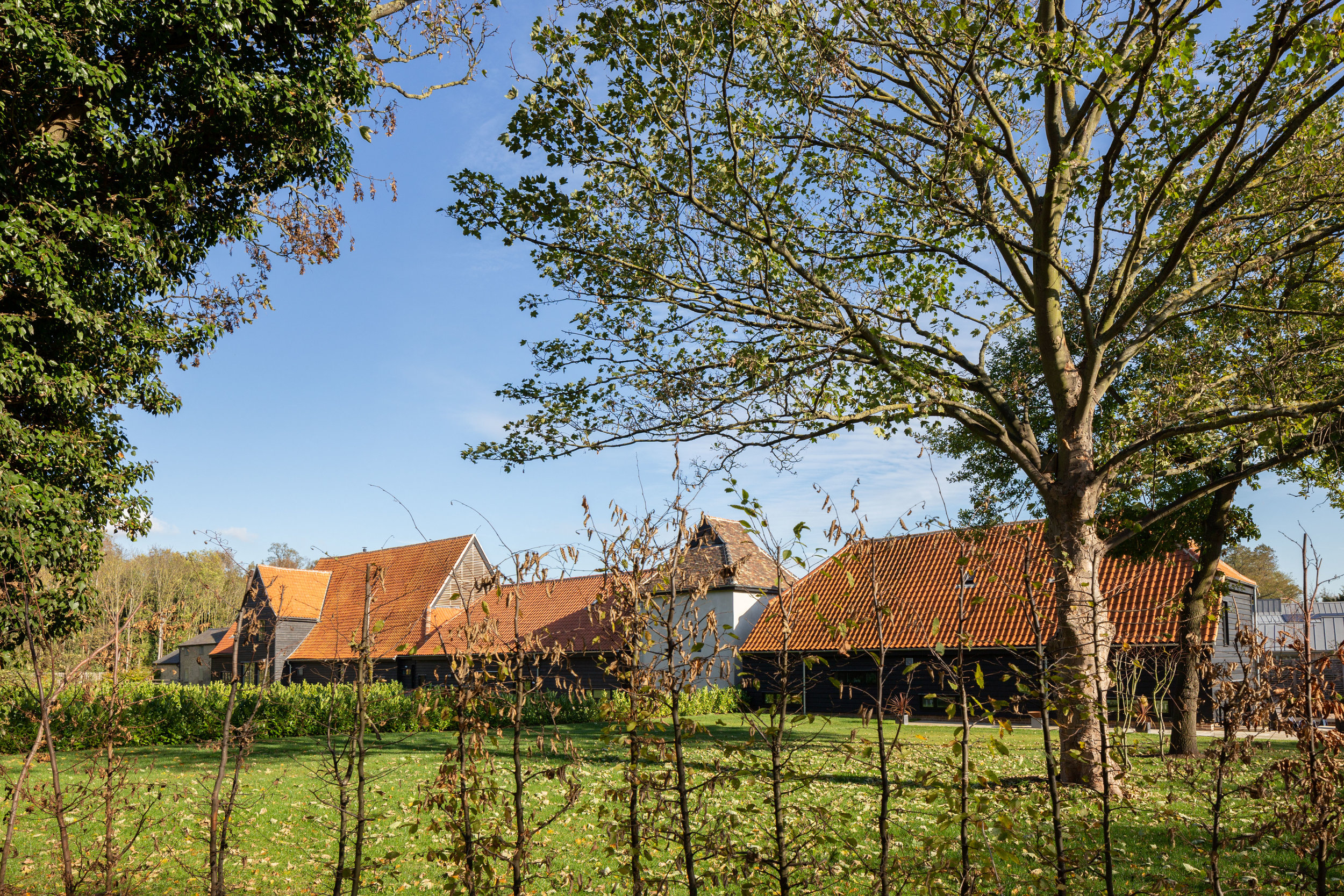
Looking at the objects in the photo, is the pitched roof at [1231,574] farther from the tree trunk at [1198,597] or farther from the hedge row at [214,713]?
the hedge row at [214,713]

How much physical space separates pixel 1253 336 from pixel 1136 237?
14.1 feet

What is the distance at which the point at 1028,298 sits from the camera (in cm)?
1273

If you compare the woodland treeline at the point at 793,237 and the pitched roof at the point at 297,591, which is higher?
the woodland treeline at the point at 793,237

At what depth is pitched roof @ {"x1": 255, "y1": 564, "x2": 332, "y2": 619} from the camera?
117 feet

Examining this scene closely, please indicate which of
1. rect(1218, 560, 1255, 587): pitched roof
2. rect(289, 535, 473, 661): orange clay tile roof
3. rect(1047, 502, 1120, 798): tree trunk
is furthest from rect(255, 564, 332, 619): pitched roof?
rect(1218, 560, 1255, 587): pitched roof

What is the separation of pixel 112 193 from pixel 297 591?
27522 mm

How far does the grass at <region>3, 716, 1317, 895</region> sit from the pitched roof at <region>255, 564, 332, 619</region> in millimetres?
23454

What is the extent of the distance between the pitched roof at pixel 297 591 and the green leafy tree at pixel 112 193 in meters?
23.7

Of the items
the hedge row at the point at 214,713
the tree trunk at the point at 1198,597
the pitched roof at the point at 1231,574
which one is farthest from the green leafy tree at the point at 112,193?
the pitched roof at the point at 1231,574

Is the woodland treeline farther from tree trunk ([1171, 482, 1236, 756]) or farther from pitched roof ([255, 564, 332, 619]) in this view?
pitched roof ([255, 564, 332, 619])

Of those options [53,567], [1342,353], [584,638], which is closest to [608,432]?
[53,567]

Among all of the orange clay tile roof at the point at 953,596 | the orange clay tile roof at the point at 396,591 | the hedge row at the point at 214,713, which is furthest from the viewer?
the orange clay tile roof at the point at 396,591

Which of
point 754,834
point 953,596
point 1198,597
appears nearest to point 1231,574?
point 953,596

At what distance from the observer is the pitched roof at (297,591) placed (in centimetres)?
3575
